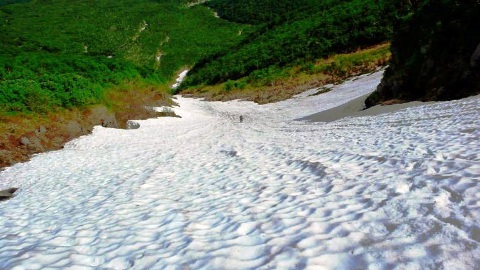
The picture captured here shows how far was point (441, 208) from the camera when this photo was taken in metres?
4.99

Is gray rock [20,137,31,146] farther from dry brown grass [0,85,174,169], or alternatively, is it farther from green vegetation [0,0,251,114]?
green vegetation [0,0,251,114]

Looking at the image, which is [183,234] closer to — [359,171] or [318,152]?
[359,171]

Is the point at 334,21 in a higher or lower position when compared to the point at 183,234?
higher

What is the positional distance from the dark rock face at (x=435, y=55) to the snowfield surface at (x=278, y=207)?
8.36 ft

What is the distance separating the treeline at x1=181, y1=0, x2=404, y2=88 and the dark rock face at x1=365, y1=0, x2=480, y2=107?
3292 cm

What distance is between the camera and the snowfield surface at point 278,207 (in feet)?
14.4

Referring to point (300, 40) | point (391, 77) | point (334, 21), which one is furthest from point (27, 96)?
point (334, 21)

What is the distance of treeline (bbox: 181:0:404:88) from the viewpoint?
199ft

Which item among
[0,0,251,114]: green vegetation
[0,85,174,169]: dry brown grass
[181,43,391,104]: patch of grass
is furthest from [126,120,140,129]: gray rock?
[181,43,391,104]: patch of grass

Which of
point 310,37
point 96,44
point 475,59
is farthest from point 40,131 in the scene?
point 96,44

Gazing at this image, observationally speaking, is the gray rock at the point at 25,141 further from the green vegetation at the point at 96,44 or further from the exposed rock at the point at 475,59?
the exposed rock at the point at 475,59

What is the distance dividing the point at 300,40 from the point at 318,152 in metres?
66.5

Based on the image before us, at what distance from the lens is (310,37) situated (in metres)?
72.7

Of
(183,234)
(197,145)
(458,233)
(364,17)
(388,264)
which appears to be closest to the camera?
(388,264)
